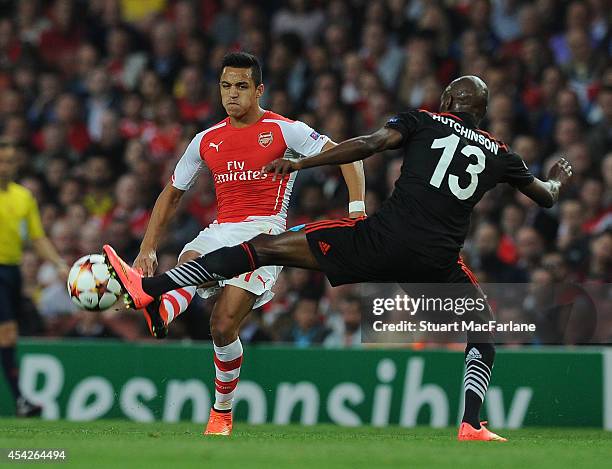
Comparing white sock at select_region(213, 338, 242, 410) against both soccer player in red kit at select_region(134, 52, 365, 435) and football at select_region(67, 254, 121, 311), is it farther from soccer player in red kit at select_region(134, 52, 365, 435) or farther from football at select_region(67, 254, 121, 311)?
football at select_region(67, 254, 121, 311)

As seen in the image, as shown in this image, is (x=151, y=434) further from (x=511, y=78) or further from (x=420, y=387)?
(x=511, y=78)

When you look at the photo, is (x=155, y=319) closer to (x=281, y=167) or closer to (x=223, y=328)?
(x=223, y=328)

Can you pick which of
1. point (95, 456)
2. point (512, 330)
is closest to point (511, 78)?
point (512, 330)

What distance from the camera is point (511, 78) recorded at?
44.8 feet

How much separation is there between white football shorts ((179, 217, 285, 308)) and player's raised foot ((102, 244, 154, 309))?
2.85 ft

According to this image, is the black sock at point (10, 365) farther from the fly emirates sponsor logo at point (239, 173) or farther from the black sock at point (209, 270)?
the black sock at point (209, 270)

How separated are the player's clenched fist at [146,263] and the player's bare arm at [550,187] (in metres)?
2.47

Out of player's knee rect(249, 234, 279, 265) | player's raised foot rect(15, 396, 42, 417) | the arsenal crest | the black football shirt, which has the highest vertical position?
the arsenal crest

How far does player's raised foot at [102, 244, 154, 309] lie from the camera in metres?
7.73

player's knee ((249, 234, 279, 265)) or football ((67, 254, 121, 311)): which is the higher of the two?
player's knee ((249, 234, 279, 265))

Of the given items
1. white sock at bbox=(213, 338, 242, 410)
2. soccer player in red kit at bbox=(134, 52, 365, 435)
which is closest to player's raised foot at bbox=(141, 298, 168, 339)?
soccer player in red kit at bbox=(134, 52, 365, 435)

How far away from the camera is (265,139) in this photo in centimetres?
885

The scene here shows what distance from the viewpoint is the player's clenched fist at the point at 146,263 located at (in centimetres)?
870

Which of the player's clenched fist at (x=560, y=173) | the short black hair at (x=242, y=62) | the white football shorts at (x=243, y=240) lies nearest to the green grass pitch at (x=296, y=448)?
the white football shorts at (x=243, y=240)
